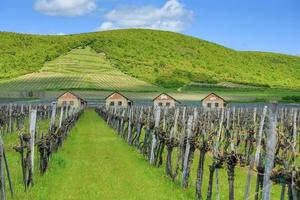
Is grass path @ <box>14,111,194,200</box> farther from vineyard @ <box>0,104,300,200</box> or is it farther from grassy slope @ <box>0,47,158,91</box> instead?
grassy slope @ <box>0,47,158,91</box>

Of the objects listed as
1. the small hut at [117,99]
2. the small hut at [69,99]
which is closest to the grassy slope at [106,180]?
the small hut at [69,99]

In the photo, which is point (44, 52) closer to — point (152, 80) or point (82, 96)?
point (152, 80)

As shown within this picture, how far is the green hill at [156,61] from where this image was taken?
150 m

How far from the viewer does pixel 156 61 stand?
171 metres

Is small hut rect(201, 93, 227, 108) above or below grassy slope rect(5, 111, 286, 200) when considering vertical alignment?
above

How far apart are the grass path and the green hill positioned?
109 metres

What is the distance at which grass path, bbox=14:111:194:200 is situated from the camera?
17516 mm

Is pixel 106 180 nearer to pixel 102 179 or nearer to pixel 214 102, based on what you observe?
pixel 102 179

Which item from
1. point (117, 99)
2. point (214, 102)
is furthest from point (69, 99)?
point (214, 102)

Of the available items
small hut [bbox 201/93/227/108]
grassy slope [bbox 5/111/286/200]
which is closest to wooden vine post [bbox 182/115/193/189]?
grassy slope [bbox 5/111/286/200]

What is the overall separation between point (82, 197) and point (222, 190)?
15.0ft

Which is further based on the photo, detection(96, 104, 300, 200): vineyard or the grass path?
the grass path

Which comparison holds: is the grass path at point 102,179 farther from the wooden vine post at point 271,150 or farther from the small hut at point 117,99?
the small hut at point 117,99

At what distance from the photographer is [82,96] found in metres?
106
